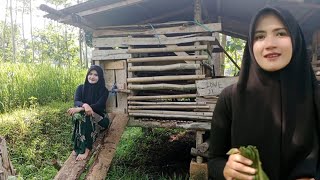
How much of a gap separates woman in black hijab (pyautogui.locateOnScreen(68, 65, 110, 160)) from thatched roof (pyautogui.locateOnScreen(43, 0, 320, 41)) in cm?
113

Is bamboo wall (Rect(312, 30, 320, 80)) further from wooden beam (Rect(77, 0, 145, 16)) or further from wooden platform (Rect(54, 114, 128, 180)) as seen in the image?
wooden platform (Rect(54, 114, 128, 180))

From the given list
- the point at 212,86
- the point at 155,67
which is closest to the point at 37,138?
the point at 155,67

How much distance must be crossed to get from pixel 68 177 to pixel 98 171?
21.6 inches

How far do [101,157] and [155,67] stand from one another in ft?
6.12

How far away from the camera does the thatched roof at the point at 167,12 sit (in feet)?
17.7

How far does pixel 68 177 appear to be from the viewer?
445 cm

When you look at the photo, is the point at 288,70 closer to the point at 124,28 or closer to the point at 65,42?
the point at 124,28

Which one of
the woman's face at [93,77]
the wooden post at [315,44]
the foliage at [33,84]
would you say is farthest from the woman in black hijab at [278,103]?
the foliage at [33,84]

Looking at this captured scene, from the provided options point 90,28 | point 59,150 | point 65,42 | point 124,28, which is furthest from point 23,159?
point 65,42

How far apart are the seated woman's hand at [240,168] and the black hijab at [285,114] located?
0.63 feet

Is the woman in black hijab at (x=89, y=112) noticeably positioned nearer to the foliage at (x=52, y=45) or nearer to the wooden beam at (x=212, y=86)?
the wooden beam at (x=212, y=86)

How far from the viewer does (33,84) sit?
923cm

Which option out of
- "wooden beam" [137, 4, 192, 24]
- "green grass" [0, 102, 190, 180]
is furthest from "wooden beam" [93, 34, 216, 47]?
"green grass" [0, 102, 190, 180]

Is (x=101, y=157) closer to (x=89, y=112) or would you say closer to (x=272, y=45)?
(x=89, y=112)
